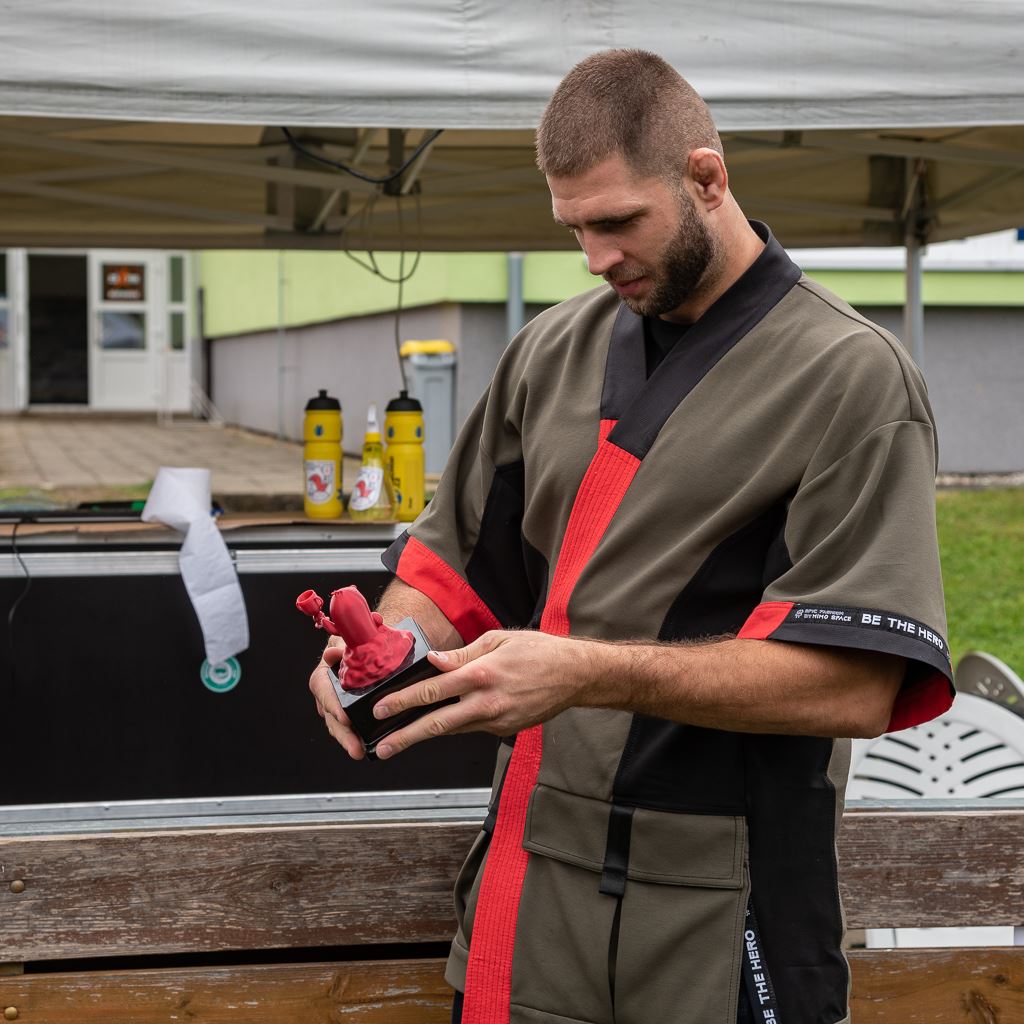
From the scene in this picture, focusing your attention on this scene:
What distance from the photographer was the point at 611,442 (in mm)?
1768

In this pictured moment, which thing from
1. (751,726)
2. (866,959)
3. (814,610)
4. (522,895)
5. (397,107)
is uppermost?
(397,107)

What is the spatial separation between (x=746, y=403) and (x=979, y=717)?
2.15 metres

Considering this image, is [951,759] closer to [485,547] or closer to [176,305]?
[485,547]

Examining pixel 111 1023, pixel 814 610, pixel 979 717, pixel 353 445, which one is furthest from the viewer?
pixel 353 445

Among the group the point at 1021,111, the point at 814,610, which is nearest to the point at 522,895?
the point at 814,610

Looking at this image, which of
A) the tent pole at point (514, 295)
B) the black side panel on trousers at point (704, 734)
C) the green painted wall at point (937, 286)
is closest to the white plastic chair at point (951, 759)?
the black side panel on trousers at point (704, 734)

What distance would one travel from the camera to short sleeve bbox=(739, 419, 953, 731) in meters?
1.54

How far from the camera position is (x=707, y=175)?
1705mm

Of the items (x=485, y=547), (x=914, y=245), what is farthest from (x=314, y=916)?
(x=914, y=245)

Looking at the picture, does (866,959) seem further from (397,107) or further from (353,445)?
(353,445)

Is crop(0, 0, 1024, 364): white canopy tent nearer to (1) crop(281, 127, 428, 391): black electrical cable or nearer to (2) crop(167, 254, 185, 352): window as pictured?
(1) crop(281, 127, 428, 391): black electrical cable

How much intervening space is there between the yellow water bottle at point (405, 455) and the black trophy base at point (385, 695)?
2.41 metres

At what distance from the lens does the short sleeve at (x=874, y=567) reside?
1.54 metres

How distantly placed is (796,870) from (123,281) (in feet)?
71.5
